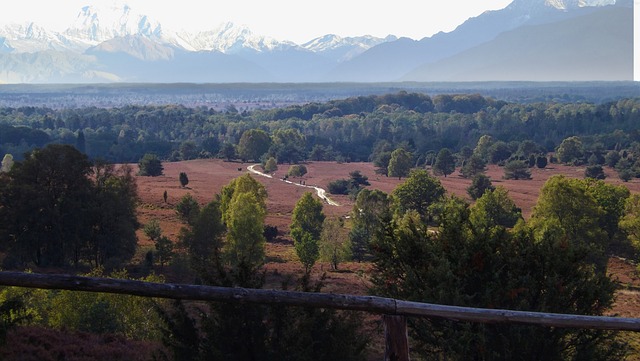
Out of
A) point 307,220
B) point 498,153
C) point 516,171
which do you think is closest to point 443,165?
point 516,171

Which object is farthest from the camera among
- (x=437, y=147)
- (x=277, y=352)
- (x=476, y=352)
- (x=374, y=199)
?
(x=437, y=147)

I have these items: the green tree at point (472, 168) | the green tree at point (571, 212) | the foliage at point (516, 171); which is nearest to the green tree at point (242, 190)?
the green tree at point (571, 212)

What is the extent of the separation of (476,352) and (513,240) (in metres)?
9.38

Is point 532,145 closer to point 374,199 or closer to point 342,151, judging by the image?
point 342,151

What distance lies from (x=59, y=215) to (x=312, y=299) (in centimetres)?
4652

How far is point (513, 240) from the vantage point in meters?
21.2

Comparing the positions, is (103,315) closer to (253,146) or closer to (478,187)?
(478,187)

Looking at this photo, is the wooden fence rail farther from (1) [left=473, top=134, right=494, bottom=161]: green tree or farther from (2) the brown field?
(1) [left=473, top=134, right=494, bottom=161]: green tree

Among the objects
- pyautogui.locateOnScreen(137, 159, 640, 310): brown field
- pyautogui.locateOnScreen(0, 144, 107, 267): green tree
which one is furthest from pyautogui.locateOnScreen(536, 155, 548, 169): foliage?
pyautogui.locateOnScreen(0, 144, 107, 267): green tree

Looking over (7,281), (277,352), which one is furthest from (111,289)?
(277,352)

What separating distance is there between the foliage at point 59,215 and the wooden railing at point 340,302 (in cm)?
4474

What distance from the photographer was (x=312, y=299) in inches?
280

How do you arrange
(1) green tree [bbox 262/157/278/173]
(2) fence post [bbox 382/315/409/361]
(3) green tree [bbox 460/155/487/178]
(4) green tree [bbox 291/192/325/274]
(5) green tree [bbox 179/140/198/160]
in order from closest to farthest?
(2) fence post [bbox 382/315/409/361] < (4) green tree [bbox 291/192/325/274] < (3) green tree [bbox 460/155/487/178] < (1) green tree [bbox 262/157/278/173] < (5) green tree [bbox 179/140/198/160]

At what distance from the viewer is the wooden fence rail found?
6.98 meters
